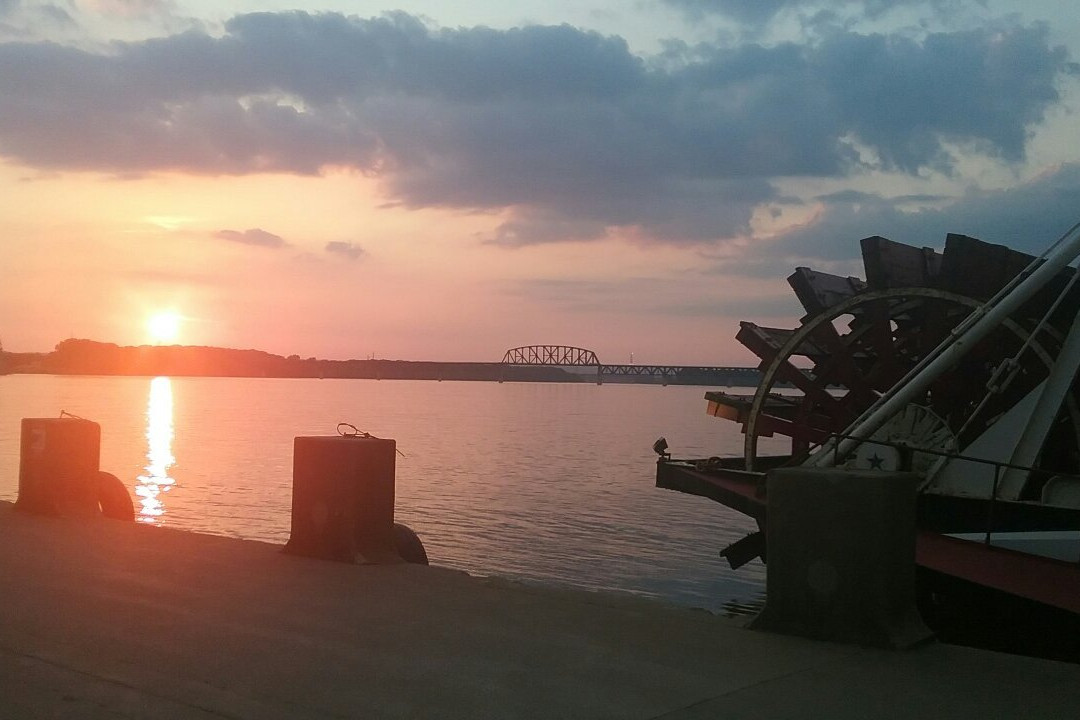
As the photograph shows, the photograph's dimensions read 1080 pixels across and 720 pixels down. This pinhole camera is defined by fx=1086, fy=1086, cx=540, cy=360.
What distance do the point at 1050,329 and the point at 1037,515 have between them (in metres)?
2.80

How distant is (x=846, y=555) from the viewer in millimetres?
5617

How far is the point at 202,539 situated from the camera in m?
9.06

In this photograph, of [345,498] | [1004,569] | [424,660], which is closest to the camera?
[424,660]

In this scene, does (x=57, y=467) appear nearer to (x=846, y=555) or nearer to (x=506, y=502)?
(x=846, y=555)

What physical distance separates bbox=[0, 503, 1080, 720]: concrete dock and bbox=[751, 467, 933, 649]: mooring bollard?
135 millimetres

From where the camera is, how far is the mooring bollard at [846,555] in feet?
18.3

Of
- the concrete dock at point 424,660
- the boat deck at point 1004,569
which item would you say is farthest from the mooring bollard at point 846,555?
the boat deck at point 1004,569

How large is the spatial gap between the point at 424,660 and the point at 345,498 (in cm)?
289

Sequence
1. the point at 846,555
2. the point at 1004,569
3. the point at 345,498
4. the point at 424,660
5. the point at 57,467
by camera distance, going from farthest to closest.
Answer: the point at 57,467
the point at 1004,569
the point at 345,498
the point at 846,555
the point at 424,660

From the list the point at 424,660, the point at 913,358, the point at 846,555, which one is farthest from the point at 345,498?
the point at 913,358

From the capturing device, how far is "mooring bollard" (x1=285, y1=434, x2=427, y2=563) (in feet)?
25.8

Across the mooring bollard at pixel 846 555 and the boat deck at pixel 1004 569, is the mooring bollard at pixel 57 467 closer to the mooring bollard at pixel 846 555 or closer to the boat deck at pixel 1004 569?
the boat deck at pixel 1004 569

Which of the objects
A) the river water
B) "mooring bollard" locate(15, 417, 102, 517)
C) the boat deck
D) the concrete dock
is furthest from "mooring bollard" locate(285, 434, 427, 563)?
the river water

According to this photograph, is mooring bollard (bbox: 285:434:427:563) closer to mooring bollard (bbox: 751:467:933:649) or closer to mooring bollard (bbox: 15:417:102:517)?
mooring bollard (bbox: 751:467:933:649)
